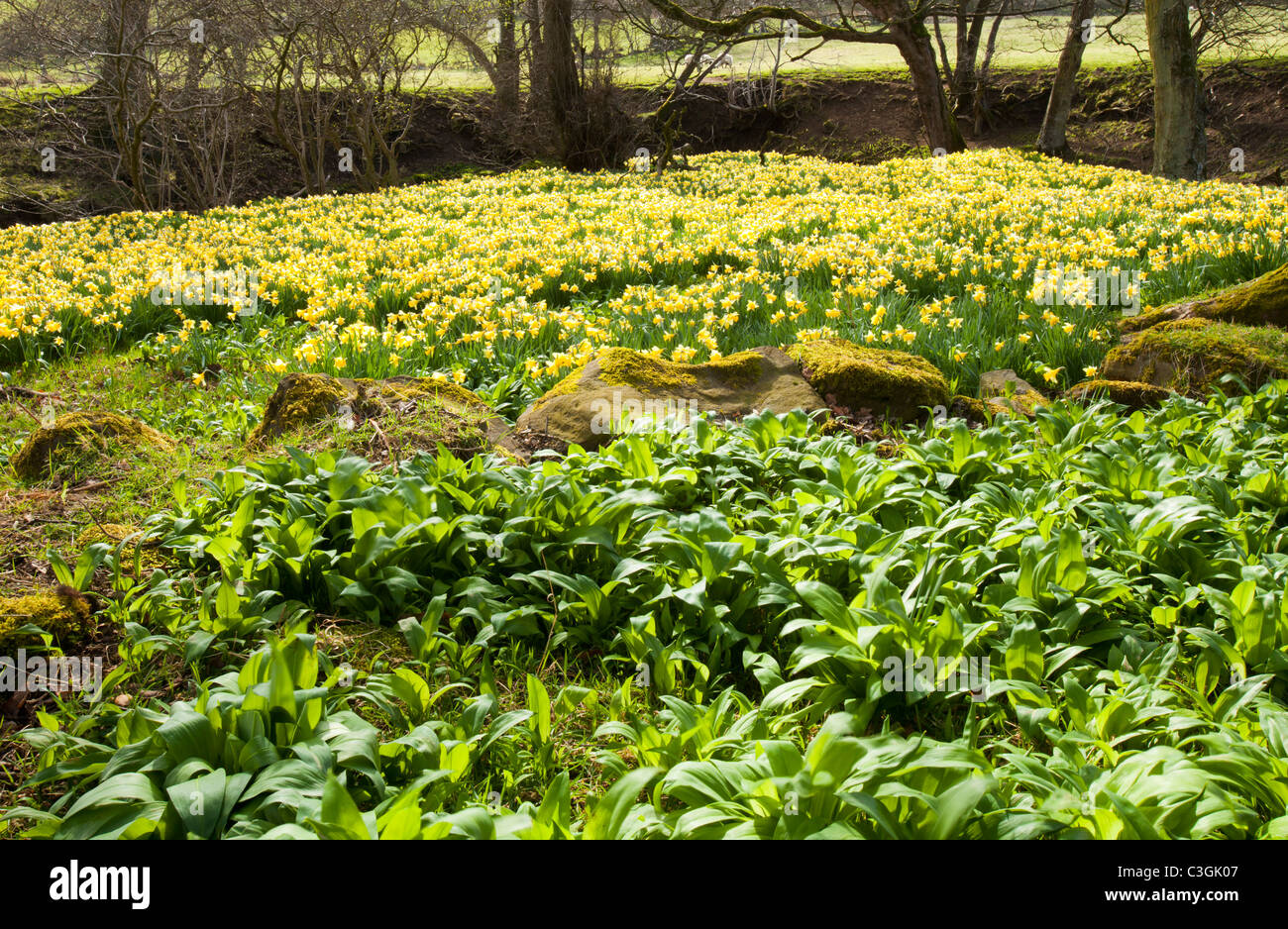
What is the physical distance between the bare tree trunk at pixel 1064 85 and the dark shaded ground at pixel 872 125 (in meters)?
2.12

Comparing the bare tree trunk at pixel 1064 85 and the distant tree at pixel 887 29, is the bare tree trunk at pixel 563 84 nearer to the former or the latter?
the distant tree at pixel 887 29

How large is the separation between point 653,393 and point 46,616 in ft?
9.31

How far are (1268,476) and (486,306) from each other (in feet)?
14.9

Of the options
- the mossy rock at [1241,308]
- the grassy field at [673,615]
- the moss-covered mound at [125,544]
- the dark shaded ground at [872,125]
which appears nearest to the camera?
the grassy field at [673,615]

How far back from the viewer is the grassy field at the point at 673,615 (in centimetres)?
195

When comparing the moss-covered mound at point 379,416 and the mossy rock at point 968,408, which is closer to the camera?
the moss-covered mound at point 379,416

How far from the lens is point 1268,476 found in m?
3.43

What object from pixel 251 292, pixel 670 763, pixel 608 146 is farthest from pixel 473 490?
pixel 608 146

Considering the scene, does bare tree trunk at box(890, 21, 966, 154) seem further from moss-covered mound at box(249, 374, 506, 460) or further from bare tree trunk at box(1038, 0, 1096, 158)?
moss-covered mound at box(249, 374, 506, 460)

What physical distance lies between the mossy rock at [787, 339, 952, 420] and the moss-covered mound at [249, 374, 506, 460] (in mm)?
1790

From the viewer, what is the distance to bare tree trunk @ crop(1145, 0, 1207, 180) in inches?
529

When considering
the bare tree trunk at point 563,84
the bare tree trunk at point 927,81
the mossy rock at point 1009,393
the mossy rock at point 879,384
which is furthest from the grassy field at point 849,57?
the mossy rock at point 879,384

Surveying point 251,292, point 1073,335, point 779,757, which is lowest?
point 779,757
